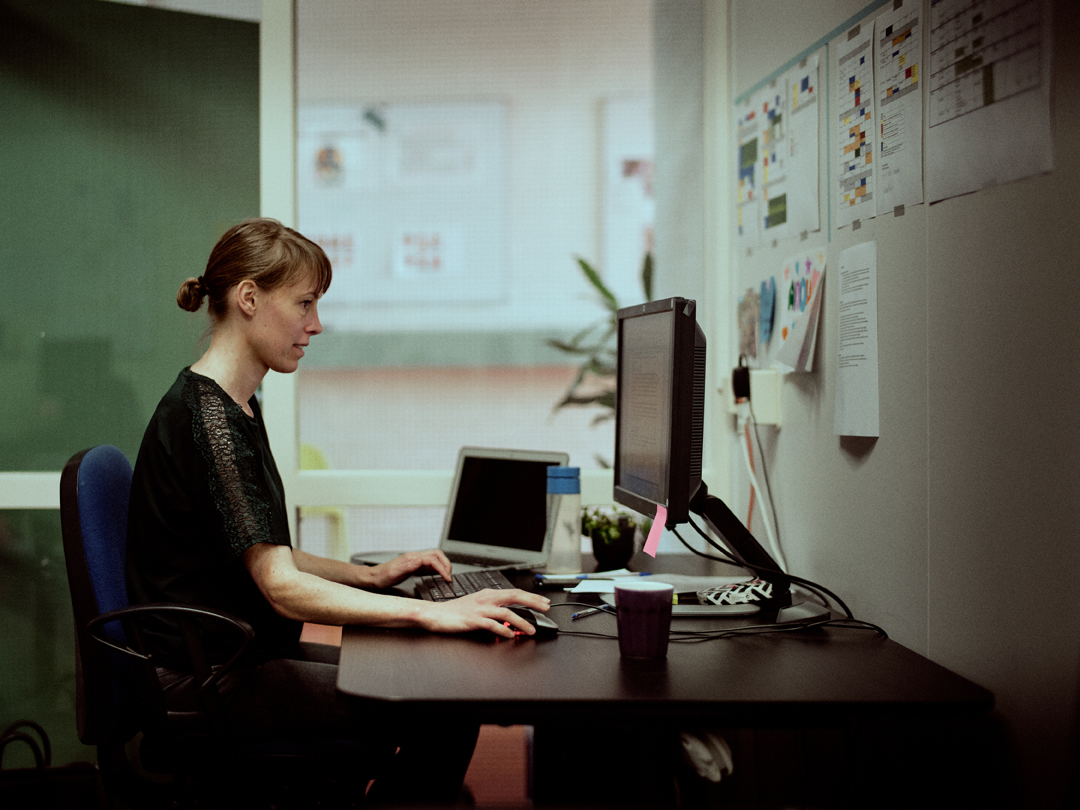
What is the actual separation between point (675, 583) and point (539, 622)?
0.42 metres

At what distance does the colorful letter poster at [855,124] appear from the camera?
1575mm

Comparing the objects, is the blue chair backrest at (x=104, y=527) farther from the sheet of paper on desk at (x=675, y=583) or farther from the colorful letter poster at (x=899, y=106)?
the colorful letter poster at (x=899, y=106)

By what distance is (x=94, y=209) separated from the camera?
2.42 meters

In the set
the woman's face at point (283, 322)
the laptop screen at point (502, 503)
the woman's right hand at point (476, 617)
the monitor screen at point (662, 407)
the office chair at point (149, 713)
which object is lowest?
the office chair at point (149, 713)

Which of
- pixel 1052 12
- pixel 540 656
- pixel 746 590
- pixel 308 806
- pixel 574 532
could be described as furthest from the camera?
pixel 574 532

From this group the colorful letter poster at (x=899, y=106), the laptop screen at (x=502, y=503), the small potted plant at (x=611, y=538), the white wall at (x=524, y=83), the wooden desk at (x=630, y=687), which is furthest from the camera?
the white wall at (x=524, y=83)

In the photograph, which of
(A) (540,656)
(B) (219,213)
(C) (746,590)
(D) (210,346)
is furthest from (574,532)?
(B) (219,213)

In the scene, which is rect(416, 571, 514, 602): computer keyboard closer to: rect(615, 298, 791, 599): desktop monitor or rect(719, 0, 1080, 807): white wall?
rect(615, 298, 791, 599): desktop monitor

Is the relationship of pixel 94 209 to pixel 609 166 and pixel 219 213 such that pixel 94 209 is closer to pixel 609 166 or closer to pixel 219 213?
pixel 219 213

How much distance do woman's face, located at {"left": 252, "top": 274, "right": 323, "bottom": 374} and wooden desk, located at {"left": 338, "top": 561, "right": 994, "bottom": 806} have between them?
55 centimetres

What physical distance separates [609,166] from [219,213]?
108 cm

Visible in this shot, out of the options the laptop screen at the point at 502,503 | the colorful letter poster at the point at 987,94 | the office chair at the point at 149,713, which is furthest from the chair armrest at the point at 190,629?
the colorful letter poster at the point at 987,94

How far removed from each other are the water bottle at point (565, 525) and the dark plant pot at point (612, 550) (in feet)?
0.38

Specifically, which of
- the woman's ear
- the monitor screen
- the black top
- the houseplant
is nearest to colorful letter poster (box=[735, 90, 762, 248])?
the houseplant
